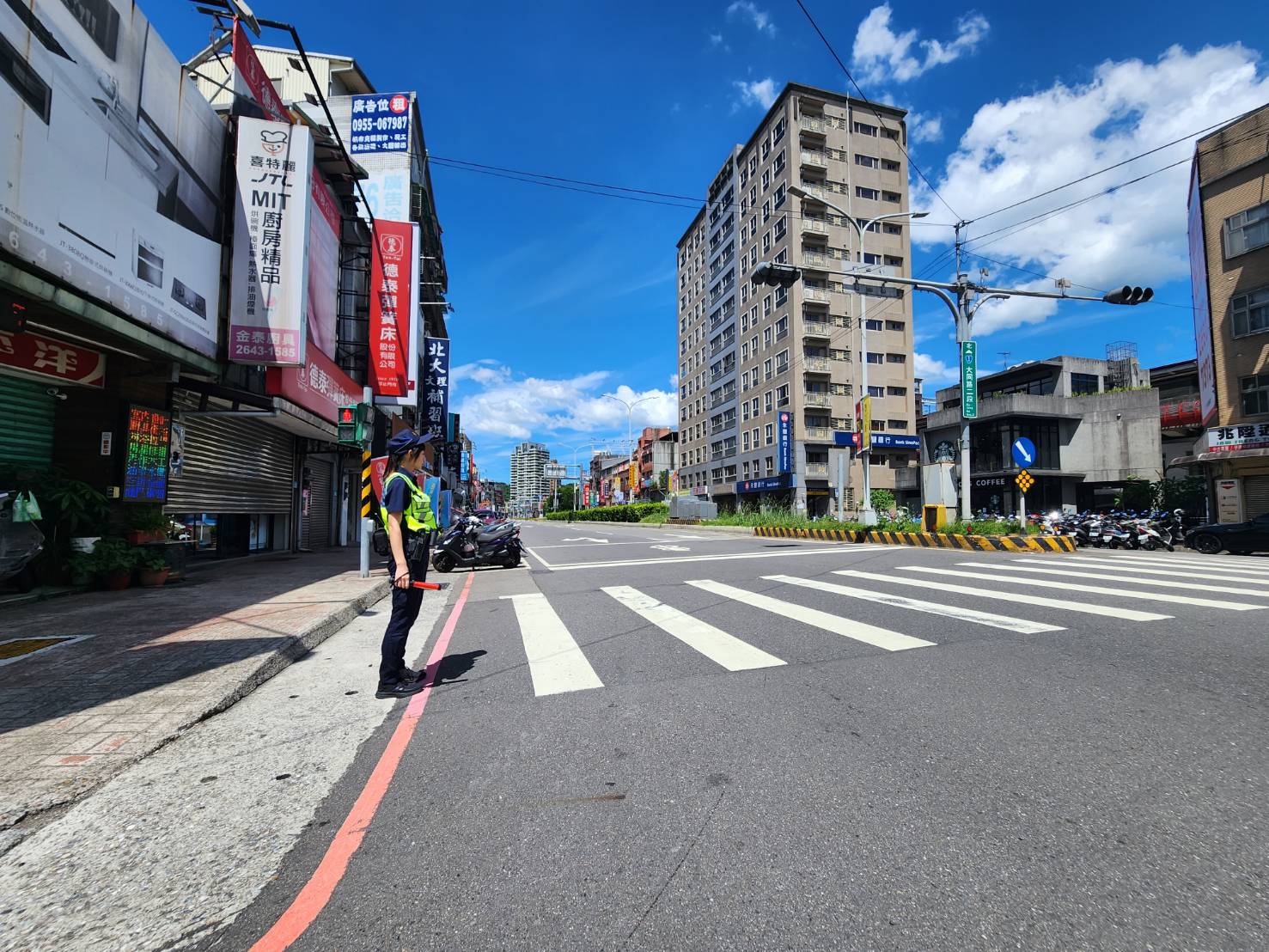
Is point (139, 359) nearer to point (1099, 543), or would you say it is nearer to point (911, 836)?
point (911, 836)

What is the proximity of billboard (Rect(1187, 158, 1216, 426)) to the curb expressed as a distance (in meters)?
12.1

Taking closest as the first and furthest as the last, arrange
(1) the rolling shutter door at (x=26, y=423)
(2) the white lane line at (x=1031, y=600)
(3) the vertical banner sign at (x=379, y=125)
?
(2) the white lane line at (x=1031, y=600), (1) the rolling shutter door at (x=26, y=423), (3) the vertical banner sign at (x=379, y=125)

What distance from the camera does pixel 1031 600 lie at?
7254mm

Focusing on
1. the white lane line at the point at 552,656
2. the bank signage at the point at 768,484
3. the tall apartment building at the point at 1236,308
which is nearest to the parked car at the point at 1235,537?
the tall apartment building at the point at 1236,308

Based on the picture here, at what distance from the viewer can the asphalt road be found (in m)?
1.94

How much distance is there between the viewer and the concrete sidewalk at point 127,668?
3.12 m

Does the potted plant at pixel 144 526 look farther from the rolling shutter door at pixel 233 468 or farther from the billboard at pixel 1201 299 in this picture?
the billboard at pixel 1201 299

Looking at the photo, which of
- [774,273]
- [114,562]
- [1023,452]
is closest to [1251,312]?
[1023,452]

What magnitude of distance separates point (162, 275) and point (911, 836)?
36.0ft

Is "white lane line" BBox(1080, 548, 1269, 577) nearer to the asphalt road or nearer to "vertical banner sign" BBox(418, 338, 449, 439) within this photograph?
the asphalt road

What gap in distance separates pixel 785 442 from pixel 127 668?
42.0 m

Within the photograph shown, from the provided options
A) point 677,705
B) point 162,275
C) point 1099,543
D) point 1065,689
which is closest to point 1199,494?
point 1099,543

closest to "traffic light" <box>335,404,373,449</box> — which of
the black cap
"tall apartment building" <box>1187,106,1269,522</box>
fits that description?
the black cap

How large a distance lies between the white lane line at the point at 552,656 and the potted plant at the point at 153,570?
5.90m
